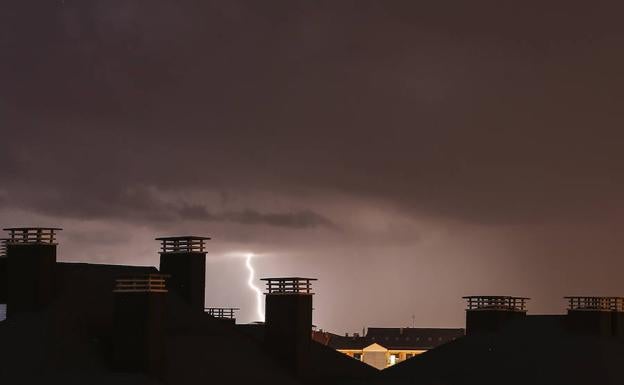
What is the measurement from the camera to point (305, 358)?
165 feet

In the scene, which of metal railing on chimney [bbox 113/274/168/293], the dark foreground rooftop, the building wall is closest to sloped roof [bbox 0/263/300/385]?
the dark foreground rooftop

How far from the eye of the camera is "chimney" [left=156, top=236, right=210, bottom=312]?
5128 cm

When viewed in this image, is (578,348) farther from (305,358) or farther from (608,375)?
(305,358)

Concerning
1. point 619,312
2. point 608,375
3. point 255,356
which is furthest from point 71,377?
point 619,312

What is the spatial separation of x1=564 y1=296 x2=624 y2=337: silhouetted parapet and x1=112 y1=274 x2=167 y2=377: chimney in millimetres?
27096

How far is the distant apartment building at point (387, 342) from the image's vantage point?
162m

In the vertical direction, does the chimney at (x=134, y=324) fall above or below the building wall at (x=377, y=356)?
above

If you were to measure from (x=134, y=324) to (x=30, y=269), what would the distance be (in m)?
5.81

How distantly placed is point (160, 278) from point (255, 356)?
9.61 meters

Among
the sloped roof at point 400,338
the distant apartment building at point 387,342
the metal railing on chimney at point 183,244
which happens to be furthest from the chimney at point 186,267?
the sloped roof at point 400,338

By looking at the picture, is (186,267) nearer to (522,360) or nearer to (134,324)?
(134,324)

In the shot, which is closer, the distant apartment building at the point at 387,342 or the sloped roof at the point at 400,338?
the distant apartment building at the point at 387,342

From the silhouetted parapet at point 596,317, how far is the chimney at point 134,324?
A: 2710 cm

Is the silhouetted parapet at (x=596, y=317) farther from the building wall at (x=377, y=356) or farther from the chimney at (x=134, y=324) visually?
the building wall at (x=377, y=356)
